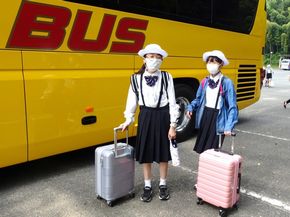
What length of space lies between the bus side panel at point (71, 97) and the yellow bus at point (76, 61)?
1cm

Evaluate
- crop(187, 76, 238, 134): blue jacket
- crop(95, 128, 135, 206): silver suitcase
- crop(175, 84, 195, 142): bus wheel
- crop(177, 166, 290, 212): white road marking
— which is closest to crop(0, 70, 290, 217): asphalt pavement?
crop(177, 166, 290, 212): white road marking

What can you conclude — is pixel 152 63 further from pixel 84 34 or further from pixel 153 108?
pixel 84 34

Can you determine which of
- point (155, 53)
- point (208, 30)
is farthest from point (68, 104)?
point (208, 30)

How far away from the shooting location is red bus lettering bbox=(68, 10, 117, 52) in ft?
13.9

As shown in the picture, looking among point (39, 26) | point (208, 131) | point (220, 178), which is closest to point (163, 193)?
point (220, 178)

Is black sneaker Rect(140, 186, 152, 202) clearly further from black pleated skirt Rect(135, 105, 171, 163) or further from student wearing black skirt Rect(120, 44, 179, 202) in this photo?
black pleated skirt Rect(135, 105, 171, 163)

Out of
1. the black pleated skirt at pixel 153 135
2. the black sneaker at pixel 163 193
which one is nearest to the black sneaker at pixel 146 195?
the black sneaker at pixel 163 193

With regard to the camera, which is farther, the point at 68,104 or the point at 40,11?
the point at 68,104

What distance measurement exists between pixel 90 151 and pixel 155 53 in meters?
2.60

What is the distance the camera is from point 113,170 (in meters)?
3.66

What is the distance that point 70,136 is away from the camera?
4.43 m

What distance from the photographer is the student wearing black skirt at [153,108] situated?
144 inches

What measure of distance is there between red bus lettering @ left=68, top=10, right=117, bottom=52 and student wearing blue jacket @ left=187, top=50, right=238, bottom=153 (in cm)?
136

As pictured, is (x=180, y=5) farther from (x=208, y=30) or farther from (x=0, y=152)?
(x=0, y=152)
